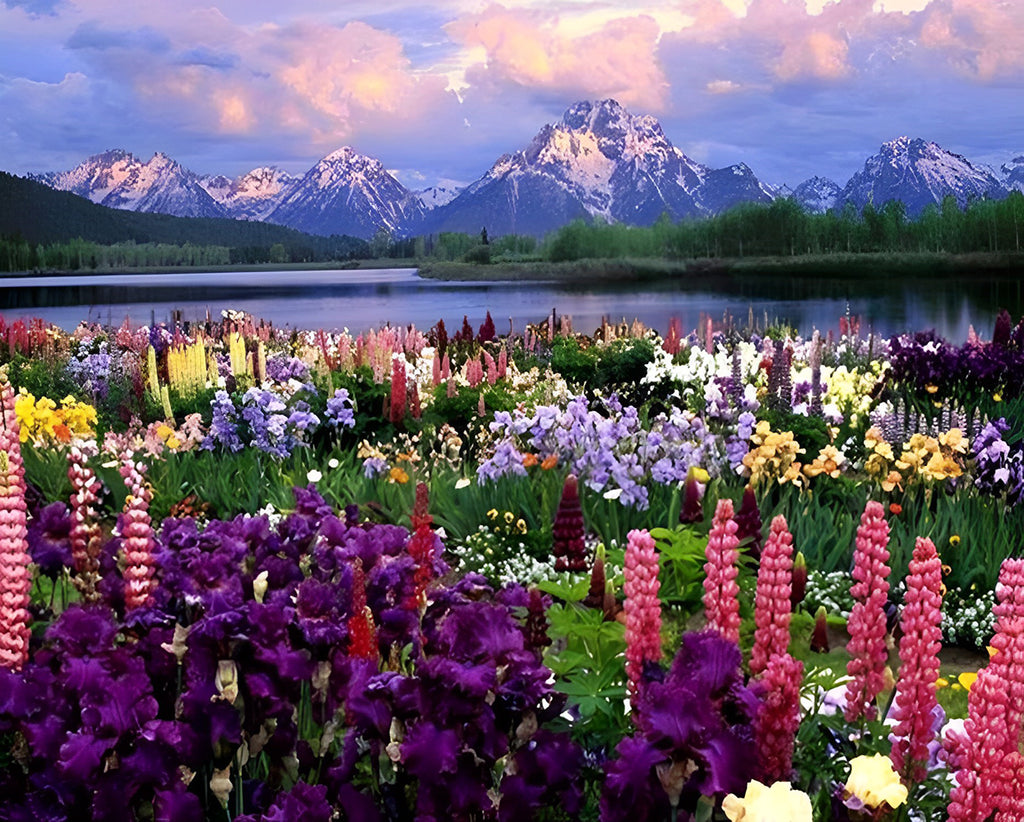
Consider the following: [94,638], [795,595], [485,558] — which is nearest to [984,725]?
[94,638]

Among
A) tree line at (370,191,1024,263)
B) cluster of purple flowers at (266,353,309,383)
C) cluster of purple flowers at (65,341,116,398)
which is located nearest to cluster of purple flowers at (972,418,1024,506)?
cluster of purple flowers at (266,353,309,383)

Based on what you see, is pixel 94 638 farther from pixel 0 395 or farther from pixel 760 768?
pixel 0 395

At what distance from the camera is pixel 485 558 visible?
742 centimetres

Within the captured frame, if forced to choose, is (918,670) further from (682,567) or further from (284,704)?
(682,567)

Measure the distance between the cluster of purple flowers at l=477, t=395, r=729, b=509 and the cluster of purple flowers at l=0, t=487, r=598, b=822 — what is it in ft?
12.9

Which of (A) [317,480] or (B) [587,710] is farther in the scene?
(A) [317,480]

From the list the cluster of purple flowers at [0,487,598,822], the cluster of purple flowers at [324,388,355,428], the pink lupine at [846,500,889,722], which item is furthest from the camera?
the cluster of purple flowers at [324,388,355,428]

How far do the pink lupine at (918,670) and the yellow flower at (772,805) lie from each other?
742mm

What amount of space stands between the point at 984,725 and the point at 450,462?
6.89 metres

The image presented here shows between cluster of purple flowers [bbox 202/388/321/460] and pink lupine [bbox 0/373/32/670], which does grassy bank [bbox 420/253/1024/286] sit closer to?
cluster of purple flowers [bbox 202/388/321/460]

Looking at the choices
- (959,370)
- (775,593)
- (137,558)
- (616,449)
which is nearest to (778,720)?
(775,593)

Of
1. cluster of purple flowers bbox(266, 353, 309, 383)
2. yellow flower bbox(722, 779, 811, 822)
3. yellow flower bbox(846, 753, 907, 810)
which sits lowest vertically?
yellow flower bbox(846, 753, 907, 810)

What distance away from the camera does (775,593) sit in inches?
122

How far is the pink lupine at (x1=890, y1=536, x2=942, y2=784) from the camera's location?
3018 mm
